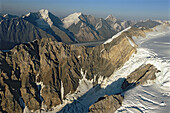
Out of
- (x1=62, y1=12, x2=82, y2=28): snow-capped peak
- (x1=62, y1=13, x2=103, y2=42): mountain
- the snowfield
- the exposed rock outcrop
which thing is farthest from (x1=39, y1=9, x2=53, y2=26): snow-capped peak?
the exposed rock outcrop

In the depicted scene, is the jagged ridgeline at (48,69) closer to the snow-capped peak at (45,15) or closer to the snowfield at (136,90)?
the snowfield at (136,90)

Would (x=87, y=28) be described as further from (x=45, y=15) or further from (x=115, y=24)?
(x=115, y=24)

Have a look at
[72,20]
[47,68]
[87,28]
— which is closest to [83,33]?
[87,28]

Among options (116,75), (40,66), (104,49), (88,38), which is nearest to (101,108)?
(116,75)

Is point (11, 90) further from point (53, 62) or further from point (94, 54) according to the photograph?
point (94, 54)

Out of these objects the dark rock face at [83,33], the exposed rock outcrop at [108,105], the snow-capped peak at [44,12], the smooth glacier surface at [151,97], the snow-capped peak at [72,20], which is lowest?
the dark rock face at [83,33]

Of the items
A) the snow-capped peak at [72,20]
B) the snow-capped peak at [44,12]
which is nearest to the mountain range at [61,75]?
the snow-capped peak at [44,12]

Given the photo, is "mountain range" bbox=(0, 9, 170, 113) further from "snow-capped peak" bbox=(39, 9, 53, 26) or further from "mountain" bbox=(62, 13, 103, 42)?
"snow-capped peak" bbox=(39, 9, 53, 26)
